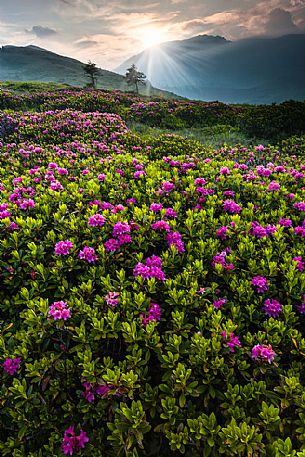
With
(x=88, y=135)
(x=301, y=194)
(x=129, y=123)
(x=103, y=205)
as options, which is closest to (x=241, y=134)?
(x=129, y=123)

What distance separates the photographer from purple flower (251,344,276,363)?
2375mm

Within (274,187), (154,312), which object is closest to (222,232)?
(154,312)

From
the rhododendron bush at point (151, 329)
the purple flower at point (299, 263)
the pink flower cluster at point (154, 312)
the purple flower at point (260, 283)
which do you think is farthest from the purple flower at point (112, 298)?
the purple flower at point (299, 263)

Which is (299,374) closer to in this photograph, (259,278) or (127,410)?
(259,278)

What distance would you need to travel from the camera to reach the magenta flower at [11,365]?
2.52m

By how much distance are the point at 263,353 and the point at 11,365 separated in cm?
214

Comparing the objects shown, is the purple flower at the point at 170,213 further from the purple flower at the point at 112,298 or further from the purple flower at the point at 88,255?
the purple flower at the point at 112,298

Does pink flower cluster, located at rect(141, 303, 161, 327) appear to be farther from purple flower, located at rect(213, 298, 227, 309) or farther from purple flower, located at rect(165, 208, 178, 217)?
purple flower, located at rect(165, 208, 178, 217)

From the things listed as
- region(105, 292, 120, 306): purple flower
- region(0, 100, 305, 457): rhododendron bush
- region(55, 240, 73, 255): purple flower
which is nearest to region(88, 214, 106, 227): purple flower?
region(0, 100, 305, 457): rhododendron bush

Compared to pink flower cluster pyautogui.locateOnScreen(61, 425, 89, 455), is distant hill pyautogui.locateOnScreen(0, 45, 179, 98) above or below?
above

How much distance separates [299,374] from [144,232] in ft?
7.29

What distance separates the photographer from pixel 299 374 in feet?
7.82

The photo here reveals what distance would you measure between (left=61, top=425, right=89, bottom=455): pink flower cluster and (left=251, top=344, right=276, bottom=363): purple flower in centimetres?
146

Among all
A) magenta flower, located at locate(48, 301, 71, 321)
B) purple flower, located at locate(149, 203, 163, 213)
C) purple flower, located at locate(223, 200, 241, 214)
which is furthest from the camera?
purple flower, located at locate(223, 200, 241, 214)
